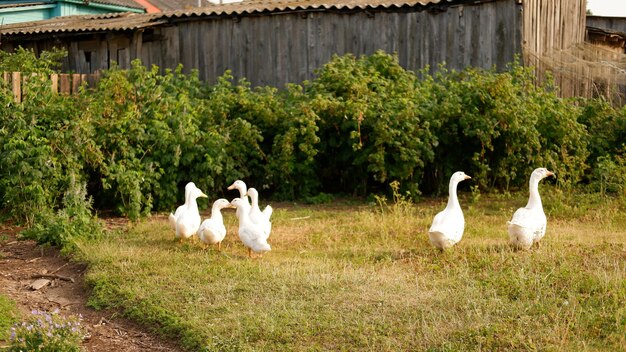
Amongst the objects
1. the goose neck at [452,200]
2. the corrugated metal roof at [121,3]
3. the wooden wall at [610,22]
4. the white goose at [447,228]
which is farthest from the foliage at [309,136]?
the corrugated metal roof at [121,3]

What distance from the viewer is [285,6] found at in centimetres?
1603

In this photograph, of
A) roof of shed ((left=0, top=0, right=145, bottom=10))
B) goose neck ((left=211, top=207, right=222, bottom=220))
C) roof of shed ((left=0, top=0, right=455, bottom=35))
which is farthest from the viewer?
Answer: roof of shed ((left=0, top=0, right=145, bottom=10))

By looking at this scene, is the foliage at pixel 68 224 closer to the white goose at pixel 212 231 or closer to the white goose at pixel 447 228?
the white goose at pixel 212 231

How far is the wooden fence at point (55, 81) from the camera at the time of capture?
11285 millimetres

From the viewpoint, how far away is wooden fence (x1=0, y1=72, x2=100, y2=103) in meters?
11.3

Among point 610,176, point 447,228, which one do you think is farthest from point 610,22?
point 447,228

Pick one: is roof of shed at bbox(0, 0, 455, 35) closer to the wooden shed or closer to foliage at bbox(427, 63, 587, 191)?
the wooden shed

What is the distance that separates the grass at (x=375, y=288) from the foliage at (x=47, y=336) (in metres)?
0.88

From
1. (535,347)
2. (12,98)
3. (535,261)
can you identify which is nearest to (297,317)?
(535,347)

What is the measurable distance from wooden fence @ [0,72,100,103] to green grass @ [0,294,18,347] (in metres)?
4.55

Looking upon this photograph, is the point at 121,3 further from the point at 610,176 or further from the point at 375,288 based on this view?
the point at 375,288

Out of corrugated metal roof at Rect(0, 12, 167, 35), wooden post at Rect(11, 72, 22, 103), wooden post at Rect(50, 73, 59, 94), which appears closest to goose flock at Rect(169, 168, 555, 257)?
wooden post at Rect(11, 72, 22, 103)

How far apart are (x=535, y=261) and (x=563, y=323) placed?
1.89m

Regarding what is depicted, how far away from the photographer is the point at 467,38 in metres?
14.6
